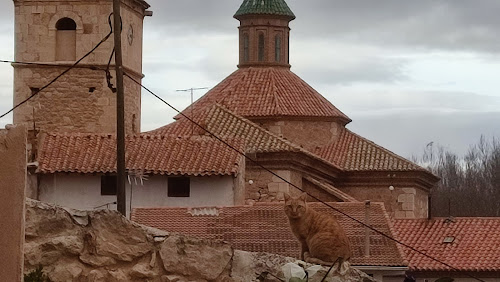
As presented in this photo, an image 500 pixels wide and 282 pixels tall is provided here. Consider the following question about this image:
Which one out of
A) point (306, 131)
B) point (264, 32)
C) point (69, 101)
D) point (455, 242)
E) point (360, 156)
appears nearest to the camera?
point (69, 101)

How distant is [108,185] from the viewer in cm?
3662

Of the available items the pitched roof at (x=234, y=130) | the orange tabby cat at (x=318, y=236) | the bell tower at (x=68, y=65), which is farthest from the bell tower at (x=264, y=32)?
the orange tabby cat at (x=318, y=236)

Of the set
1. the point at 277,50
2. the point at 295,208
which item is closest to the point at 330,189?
the point at 277,50

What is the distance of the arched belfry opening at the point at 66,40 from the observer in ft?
129

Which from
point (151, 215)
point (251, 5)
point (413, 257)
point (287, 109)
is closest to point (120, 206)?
point (151, 215)

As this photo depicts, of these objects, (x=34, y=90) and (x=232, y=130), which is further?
(x=232, y=130)

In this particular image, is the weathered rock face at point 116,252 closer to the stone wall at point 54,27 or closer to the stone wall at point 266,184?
the stone wall at point 54,27

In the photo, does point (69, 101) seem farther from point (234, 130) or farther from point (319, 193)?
point (319, 193)

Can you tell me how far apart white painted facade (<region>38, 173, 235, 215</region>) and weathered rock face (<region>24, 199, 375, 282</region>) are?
2923 centimetres

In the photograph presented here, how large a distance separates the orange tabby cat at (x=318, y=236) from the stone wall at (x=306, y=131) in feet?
127

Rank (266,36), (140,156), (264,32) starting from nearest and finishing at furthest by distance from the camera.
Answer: (140,156), (266,36), (264,32)

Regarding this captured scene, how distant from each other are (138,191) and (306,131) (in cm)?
1591

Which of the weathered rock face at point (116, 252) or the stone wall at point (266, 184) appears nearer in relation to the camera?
the weathered rock face at point (116, 252)

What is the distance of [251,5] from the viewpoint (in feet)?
185
